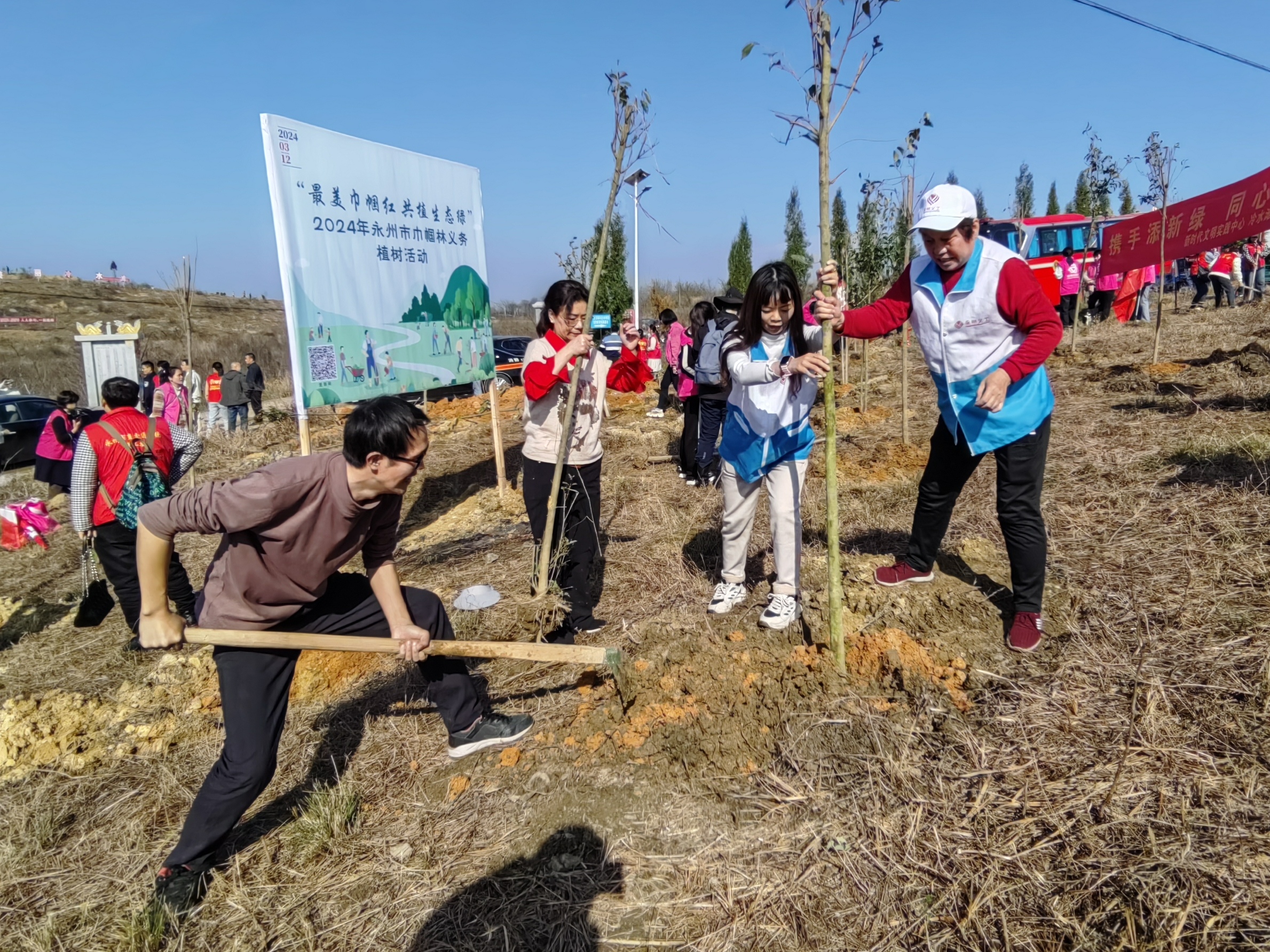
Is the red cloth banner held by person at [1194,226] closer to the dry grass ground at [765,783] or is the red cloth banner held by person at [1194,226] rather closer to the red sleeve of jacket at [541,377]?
the dry grass ground at [765,783]

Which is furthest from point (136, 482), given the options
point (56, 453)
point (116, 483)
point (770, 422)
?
point (770, 422)

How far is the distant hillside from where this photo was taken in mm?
23188

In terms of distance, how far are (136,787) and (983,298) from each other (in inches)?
157

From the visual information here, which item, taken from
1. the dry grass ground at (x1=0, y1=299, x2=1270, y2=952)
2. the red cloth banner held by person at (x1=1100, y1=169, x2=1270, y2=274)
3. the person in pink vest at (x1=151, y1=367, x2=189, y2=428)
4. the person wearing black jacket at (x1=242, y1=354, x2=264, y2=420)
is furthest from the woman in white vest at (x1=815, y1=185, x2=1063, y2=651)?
the person wearing black jacket at (x1=242, y1=354, x2=264, y2=420)

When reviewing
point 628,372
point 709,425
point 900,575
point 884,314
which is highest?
point 884,314

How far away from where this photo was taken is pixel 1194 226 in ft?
31.2

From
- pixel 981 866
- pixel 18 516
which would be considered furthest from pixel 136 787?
pixel 18 516

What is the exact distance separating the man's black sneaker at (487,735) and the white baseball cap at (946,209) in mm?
2439

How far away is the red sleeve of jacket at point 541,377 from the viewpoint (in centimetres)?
367

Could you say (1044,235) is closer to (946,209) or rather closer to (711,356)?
(711,356)

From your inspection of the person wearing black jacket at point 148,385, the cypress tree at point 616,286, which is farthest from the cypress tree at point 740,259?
the person wearing black jacket at point 148,385

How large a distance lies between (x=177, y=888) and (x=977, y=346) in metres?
3.38

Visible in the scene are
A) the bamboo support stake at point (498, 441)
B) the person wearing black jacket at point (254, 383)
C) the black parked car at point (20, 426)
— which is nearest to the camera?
the bamboo support stake at point (498, 441)

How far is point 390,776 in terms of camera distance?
3102mm
